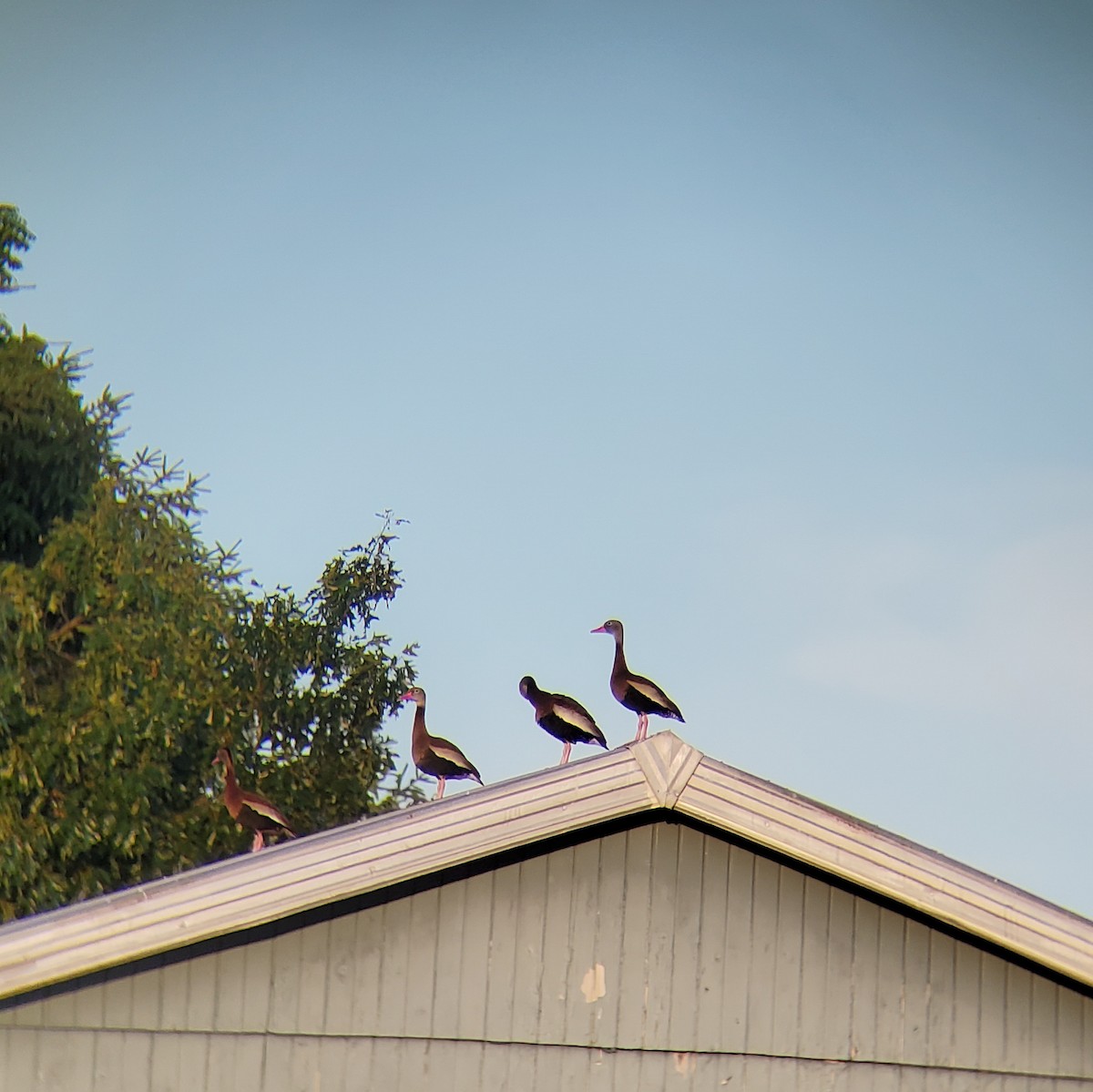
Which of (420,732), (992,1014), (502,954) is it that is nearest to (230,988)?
(502,954)

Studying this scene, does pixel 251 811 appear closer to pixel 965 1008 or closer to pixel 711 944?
pixel 711 944

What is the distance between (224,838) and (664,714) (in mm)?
18855

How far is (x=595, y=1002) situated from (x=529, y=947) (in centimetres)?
43

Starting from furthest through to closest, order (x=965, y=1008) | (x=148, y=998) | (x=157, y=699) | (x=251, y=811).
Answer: (x=157, y=699) → (x=251, y=811) → (x=965, y=1008) → (x=148, y=998)

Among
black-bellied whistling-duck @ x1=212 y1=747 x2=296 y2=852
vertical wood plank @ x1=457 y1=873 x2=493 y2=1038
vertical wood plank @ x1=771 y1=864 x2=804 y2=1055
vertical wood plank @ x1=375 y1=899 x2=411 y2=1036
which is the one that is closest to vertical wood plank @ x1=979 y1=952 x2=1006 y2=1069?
vertical wood plank @ x1=771 y1=864 x2=804 y2=1055

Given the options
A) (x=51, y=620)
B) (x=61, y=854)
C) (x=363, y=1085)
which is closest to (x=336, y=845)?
(x=363, y=1085)

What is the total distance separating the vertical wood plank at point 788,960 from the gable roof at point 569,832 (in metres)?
0.22

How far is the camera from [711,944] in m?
8.26

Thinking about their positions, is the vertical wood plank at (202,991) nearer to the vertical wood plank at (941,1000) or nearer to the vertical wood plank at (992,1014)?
the vertical wood plank at (941,1000)

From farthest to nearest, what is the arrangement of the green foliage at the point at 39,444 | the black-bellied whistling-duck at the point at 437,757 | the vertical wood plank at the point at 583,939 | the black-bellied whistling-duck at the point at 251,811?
the green foliage at the point at 39,444, the black-bellied whistling-duck at the point at 251,811, the black-bellied whistling-duck at the point at 437,757, the vertical wood plank at the point at 583,939

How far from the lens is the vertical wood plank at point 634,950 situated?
26.7ft

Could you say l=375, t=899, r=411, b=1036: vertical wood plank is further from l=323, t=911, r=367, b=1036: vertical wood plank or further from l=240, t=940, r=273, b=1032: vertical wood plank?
l=240, t=940, r=273, b=1032: vertical wood plank

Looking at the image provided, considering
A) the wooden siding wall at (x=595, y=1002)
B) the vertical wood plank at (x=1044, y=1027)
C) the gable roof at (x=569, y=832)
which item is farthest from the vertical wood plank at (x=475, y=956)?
the vertical wood plank at (x=1044, y=1027)

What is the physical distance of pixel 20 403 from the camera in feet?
116
